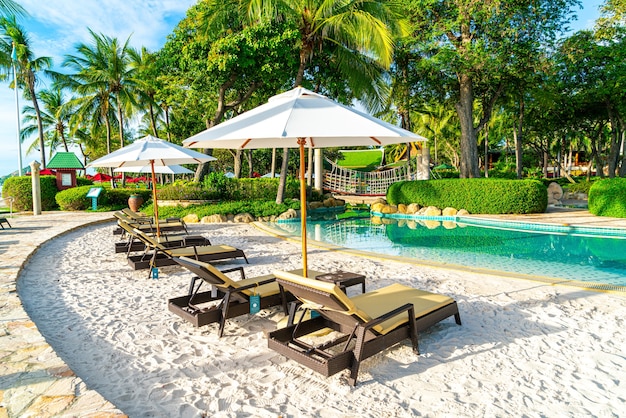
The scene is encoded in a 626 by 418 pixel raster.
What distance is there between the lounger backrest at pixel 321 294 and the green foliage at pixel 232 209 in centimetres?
1167

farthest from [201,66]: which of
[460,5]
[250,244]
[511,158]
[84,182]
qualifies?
[511,158]

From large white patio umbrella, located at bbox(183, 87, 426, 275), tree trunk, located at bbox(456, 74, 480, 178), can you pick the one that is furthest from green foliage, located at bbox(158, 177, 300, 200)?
large white patio umbrella, located at bbox(183, 87, 426, 275)

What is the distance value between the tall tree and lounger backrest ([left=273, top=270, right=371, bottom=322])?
46.0 feet

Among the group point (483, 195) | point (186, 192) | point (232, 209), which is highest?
point (186, 192)

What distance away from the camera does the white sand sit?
279 cm

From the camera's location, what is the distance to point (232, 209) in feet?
48.6

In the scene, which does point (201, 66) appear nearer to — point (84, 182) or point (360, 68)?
point (360, 68)

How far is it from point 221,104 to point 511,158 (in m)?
32.3

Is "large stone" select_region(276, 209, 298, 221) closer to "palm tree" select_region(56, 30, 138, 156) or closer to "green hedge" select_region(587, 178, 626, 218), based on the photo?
"green hedge" select_region(587, 178, 626, 218)

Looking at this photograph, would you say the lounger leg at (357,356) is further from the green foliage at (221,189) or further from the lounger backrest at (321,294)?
the green foliage at (221,189)

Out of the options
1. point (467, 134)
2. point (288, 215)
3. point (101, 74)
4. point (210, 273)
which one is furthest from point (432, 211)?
point (101, 74)

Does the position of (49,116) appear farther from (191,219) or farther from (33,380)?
(33,380)

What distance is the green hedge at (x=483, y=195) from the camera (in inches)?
571

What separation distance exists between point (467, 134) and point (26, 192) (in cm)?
2026
